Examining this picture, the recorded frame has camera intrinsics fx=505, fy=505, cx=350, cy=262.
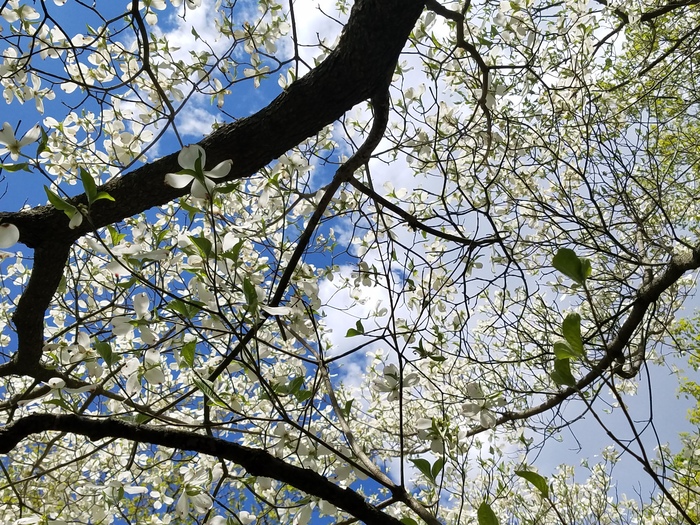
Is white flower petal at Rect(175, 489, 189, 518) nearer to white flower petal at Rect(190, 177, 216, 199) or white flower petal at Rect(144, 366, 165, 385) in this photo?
white flower petal at Rect(144, 366, 165, 385)

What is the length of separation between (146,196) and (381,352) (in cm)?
145

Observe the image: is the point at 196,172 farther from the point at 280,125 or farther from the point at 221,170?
the point at 280,125

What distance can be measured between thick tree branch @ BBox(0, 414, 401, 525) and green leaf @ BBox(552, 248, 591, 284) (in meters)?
0.45

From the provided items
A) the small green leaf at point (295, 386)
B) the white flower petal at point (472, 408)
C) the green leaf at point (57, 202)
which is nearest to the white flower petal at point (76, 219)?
the green leaf at point (57, 202)

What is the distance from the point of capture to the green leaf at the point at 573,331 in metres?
0.48

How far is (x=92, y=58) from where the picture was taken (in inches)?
78.4

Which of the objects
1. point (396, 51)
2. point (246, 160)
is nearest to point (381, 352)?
point (246, 160)

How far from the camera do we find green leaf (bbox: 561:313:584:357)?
476mm

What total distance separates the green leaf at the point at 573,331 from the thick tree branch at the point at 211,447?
1.29 feet

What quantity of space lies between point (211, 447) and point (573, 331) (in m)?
0.52

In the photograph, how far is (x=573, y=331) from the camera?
48 cm

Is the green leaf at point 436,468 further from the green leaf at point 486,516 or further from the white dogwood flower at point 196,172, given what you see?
the white dogwood flower at point 196,172

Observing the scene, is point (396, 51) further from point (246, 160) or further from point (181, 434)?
point (181, 434)

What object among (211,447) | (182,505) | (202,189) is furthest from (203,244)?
(182,505)
